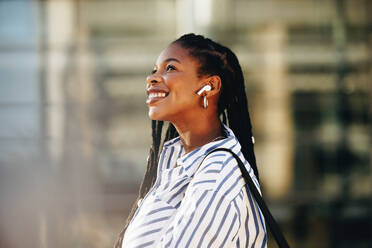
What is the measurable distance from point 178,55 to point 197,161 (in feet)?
0.90

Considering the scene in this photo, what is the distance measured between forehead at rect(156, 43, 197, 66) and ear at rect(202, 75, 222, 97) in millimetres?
53

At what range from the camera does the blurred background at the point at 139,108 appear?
4676 mm

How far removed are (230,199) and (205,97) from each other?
31 centimetres

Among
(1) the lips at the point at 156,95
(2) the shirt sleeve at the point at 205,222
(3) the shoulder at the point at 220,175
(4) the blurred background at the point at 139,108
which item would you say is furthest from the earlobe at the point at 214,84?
(4) the blurred background at the point at 139,108

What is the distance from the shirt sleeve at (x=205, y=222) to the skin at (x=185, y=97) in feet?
0.88

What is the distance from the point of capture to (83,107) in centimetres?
474

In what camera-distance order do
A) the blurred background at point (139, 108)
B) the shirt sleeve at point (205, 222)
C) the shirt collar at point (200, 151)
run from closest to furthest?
the shirt sleeve at point (205, 222)
the shirt collar at point (200, 151)
the blurred background at point (139, 108)

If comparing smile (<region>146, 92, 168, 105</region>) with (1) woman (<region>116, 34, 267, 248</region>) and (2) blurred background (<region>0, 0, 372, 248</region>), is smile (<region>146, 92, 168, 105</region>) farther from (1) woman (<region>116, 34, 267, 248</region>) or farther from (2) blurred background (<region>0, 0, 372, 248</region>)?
(2) blurred background (<region>0, 0, 372, 248</region>)

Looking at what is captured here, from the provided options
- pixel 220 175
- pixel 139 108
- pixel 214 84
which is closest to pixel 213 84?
pixel 214 84

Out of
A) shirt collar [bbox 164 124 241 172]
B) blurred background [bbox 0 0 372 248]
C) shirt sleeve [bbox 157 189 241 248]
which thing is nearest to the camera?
shirt sleeve [bbox 157 189 241 248]

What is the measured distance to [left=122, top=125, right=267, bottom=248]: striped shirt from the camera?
1.17 m

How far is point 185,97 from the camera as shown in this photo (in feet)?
4.55

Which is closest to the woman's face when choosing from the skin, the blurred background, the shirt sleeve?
the skin

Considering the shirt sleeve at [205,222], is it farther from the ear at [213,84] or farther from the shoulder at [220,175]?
the ear at [213,84]
